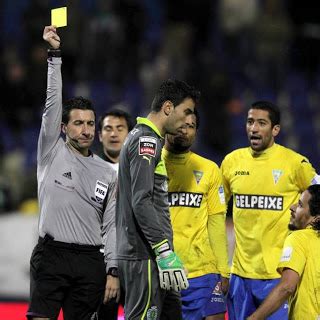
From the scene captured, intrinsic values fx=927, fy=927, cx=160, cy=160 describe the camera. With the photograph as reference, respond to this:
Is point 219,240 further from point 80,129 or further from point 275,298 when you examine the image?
point 275,298

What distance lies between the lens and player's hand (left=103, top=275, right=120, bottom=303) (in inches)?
250

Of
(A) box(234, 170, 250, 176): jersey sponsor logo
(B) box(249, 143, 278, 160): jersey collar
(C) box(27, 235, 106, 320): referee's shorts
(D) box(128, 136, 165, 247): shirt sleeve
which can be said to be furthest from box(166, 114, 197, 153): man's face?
(D) box(128, 136, 165, 247): shirt sleeve

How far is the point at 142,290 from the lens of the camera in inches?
229

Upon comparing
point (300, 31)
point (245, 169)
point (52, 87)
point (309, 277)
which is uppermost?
point (300, 31)

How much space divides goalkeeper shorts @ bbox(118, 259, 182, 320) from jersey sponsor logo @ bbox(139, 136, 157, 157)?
26.8 inches

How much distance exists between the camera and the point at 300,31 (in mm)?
14344

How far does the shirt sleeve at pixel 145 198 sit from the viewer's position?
→ 18.6ft

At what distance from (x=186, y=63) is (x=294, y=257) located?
7.82 metres

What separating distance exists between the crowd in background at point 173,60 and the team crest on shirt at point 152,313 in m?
7.05

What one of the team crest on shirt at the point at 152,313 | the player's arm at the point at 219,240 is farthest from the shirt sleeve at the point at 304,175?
the team crest on shirt at the point at 152,313

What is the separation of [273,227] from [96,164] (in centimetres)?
160

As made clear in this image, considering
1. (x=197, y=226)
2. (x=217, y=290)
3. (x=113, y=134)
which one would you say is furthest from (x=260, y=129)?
(x=217, y=290)

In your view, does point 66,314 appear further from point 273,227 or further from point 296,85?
point 296,85

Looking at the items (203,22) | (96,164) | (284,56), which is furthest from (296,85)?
(96,164)
